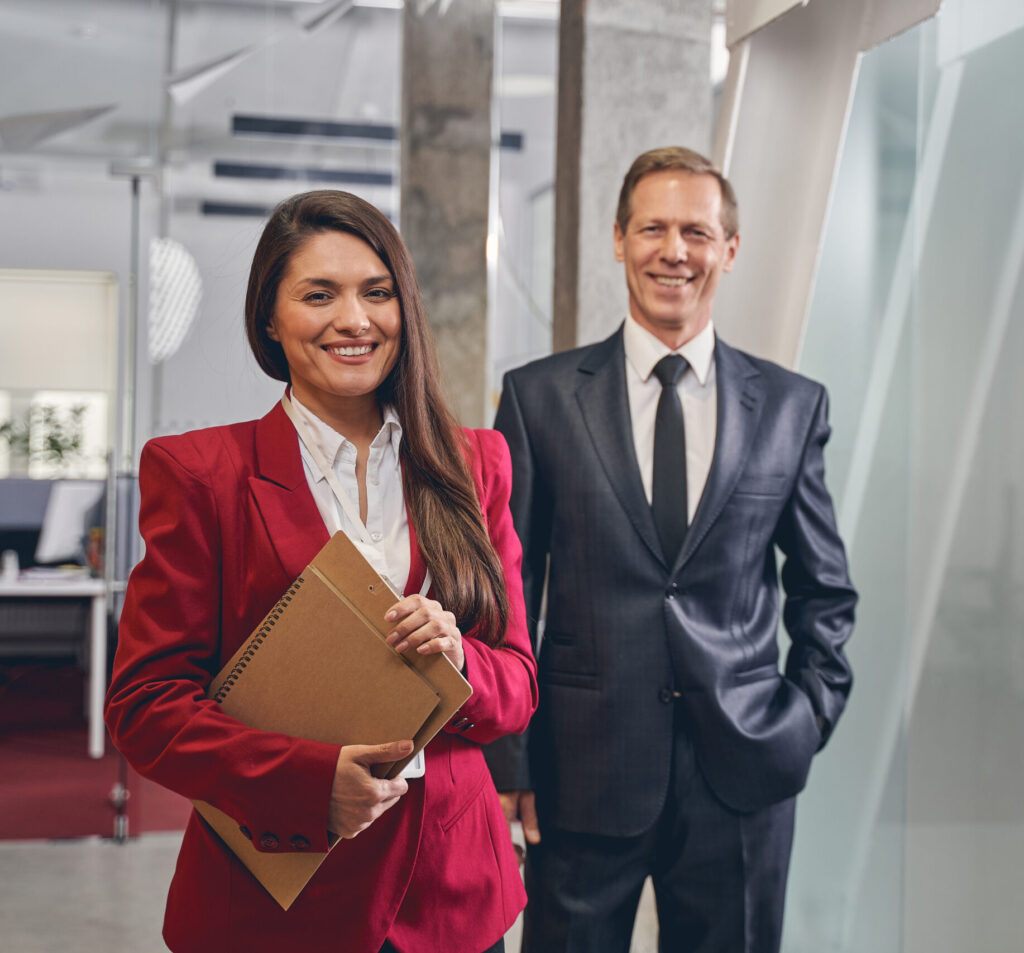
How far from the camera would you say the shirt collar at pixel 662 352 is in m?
1.96

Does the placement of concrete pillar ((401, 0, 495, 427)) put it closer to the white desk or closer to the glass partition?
the glass partition

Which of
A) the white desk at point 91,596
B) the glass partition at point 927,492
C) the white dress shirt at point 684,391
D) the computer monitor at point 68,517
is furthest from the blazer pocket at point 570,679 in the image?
the computer monitor at point 68,517

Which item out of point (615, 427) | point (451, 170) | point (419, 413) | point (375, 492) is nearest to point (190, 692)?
point (375, 492)

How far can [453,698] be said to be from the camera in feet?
4.06

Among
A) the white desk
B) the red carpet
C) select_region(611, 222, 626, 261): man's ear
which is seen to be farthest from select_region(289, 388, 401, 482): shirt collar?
the white desk

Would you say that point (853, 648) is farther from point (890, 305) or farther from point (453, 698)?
point (453, 698)

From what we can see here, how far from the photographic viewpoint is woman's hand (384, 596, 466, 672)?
4.00ft

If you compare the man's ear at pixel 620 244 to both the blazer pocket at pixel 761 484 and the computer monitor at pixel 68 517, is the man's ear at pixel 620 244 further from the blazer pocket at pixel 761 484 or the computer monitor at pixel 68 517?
the computer monitor at pixel 68 517

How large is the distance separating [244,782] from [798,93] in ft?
7.16

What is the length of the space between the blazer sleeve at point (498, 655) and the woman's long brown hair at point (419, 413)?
0.14 ft

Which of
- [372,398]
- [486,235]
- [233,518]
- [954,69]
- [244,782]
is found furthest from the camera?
[486,235]

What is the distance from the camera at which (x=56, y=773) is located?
518 cm

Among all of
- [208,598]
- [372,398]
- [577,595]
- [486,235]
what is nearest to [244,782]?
[208,598]

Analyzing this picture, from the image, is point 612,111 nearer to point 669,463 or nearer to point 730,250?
point 730,250
